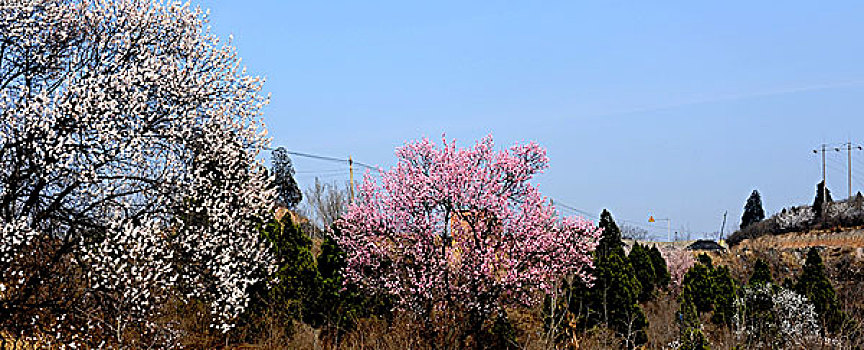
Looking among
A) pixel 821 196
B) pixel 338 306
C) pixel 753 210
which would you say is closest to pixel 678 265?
pixel 338 306

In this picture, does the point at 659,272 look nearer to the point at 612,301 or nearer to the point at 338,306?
the point at 612,301

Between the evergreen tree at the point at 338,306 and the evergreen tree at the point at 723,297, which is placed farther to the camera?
the evergreen tree at the point at 723,297

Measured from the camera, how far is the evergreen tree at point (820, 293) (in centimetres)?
1567

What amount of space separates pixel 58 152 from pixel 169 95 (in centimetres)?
159

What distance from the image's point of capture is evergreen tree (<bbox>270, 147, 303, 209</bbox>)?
30.2 m

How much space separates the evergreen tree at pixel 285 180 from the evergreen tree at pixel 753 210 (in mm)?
27432

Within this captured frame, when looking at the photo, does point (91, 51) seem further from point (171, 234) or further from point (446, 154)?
point (446, 154)

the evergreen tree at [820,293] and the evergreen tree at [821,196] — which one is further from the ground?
the evergreen tree at [821,196]

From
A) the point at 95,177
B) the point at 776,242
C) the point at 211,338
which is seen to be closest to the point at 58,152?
the point at 95,177

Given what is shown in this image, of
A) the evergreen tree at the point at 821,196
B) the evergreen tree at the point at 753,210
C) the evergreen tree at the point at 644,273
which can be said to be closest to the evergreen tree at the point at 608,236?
the evergreen tree at the point at 644,273

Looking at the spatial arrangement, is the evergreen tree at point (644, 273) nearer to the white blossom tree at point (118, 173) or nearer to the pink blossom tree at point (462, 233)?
the pink blossom tree at point (462, 233)

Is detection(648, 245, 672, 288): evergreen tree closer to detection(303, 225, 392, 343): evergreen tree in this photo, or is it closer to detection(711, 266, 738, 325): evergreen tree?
detection(711, 266, 738, 325): evergreen tree

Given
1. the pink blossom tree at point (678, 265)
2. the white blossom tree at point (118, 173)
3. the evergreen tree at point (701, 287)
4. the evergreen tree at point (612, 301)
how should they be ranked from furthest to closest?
the pink blossom tree at point (678, 265)
the evergreen tree at point (701, 287)
the evergreen tree at point (612, 301)
the white blossom tree at point (118, 173)

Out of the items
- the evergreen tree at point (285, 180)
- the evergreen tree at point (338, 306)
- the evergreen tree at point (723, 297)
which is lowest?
the evergreen tree at point (338, 306)
